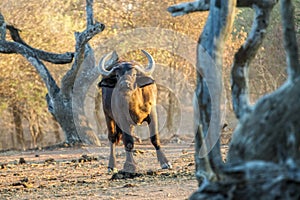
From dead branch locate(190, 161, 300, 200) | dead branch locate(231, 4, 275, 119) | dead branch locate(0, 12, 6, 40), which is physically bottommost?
dead branch locate(190, 161, 300, 200)

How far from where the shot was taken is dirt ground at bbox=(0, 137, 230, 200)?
34.1 ft

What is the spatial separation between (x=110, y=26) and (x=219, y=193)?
29.4m

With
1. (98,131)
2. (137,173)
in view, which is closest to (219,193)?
(137,173)

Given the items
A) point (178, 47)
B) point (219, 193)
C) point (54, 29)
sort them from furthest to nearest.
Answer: point (54, 29), point (178, 47), point (219, 193)

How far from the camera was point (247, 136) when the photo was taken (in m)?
4.89

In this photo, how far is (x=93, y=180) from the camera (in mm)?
12625

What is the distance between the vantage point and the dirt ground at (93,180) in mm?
10383

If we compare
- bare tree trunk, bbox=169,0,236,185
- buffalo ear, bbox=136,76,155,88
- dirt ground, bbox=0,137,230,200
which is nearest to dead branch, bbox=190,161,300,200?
bare tree trunk, bbox=169,0,236,185

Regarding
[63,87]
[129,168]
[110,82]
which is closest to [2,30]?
[63,87]

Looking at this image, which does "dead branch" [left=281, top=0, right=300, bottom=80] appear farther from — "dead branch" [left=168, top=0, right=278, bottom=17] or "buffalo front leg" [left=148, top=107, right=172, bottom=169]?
"buffalo front leg" [left=148, top=107, right=172, bottom=169]

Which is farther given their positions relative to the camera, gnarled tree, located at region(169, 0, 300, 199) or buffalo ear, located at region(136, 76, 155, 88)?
buffalo ear, located at region(136, 76, 155, 88)

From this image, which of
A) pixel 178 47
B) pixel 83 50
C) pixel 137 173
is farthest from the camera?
pixel 178 47

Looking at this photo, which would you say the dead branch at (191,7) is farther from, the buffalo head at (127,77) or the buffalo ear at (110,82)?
the buffalo ear at (110,82)

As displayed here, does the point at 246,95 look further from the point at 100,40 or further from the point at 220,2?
the point at 100,40
